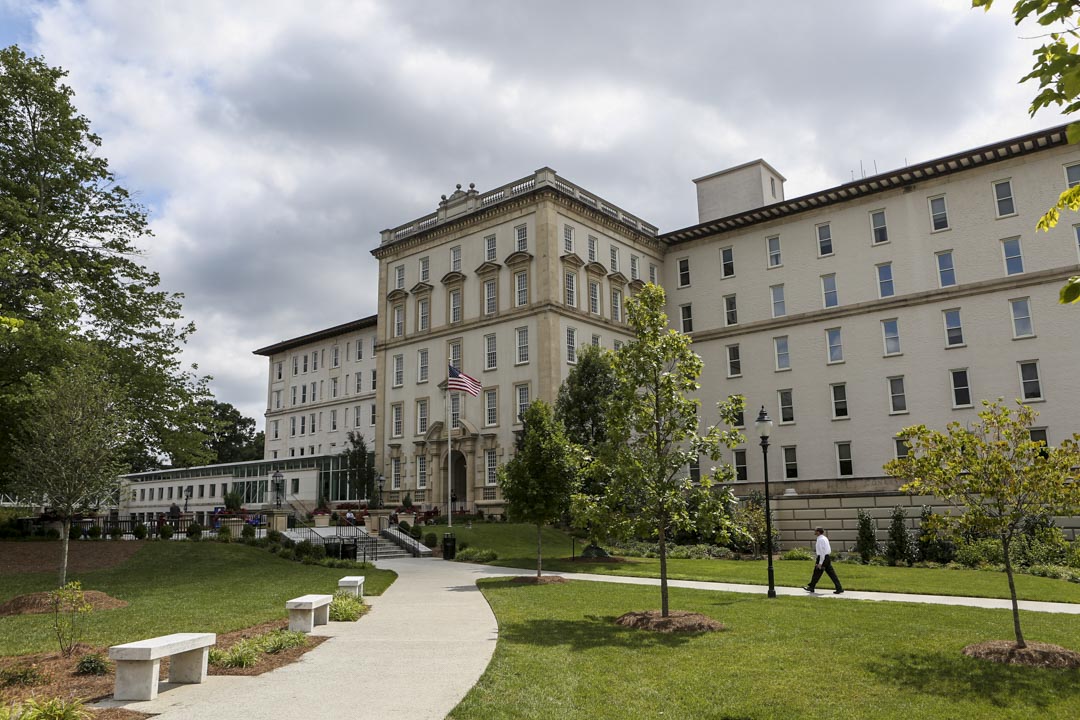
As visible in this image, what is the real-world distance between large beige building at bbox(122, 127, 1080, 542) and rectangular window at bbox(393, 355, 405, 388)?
0.15 meters

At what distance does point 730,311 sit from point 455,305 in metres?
19.4

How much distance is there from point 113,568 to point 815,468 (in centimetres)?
3740

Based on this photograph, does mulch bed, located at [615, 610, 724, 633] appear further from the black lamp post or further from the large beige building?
the black lamp post

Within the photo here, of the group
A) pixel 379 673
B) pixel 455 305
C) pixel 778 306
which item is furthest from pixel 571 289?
pixel 379 673

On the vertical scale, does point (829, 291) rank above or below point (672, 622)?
above

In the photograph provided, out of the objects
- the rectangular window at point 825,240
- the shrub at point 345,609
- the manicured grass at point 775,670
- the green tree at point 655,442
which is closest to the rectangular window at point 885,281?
the rectangular window at point 825,240

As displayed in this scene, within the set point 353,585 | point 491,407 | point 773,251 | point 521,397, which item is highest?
point 773,251

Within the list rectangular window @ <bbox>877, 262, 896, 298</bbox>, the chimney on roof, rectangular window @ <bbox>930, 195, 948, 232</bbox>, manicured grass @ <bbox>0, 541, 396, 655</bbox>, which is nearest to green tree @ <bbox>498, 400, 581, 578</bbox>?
manicured grass @ <bbox>0, 541, 396, 655</bbox>

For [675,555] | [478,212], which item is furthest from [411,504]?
[675,555]

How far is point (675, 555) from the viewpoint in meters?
32.8

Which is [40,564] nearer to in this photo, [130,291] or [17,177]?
[130,291]

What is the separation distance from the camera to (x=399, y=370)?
2290 inches

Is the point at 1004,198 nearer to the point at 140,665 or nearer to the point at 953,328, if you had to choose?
the point at 953,328

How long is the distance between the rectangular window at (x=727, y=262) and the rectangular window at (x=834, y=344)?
804cm
